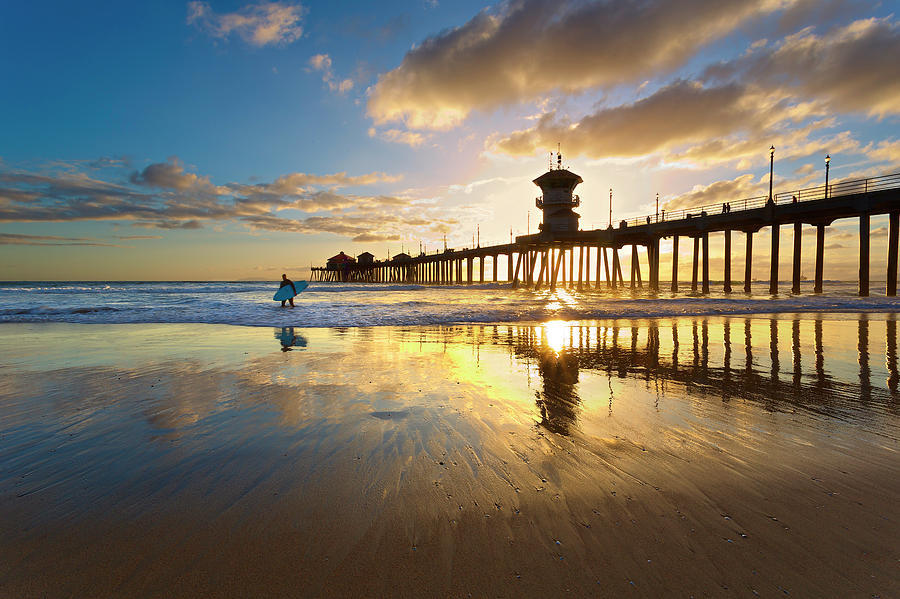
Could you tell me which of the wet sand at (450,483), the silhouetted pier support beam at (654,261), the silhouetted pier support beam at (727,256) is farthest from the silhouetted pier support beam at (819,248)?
the wet sand at (450,483)

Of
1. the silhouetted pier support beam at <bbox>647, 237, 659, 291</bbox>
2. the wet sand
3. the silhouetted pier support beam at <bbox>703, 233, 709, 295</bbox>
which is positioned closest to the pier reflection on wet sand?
the wet sand

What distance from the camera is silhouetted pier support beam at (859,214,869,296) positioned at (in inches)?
1036

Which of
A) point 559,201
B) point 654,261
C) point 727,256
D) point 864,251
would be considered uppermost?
point 559,201

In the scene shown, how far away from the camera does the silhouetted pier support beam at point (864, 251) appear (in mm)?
26312

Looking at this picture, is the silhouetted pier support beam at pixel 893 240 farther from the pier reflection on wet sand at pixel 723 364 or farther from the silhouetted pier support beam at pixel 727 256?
the pier reflection on wet sand at pixel 723 364

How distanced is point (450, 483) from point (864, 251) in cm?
3784

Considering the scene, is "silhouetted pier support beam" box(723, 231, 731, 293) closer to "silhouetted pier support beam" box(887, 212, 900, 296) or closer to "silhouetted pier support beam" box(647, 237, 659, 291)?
"silhouetted pier support beam" box(647, 237, 659, 291)

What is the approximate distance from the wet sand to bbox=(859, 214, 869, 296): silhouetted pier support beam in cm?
2994

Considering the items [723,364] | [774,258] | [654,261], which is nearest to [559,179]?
[654,261]

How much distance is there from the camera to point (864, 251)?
88.1 feet

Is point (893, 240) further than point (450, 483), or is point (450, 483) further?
point (893, 240)

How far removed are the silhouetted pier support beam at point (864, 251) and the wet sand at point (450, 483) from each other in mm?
29940

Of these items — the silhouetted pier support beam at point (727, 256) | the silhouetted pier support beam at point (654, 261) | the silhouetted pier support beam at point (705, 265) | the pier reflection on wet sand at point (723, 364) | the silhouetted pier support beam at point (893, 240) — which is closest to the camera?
the pier reflection on wet sand at point (723, 364)

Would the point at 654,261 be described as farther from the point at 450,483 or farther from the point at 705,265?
the point at 450,483
